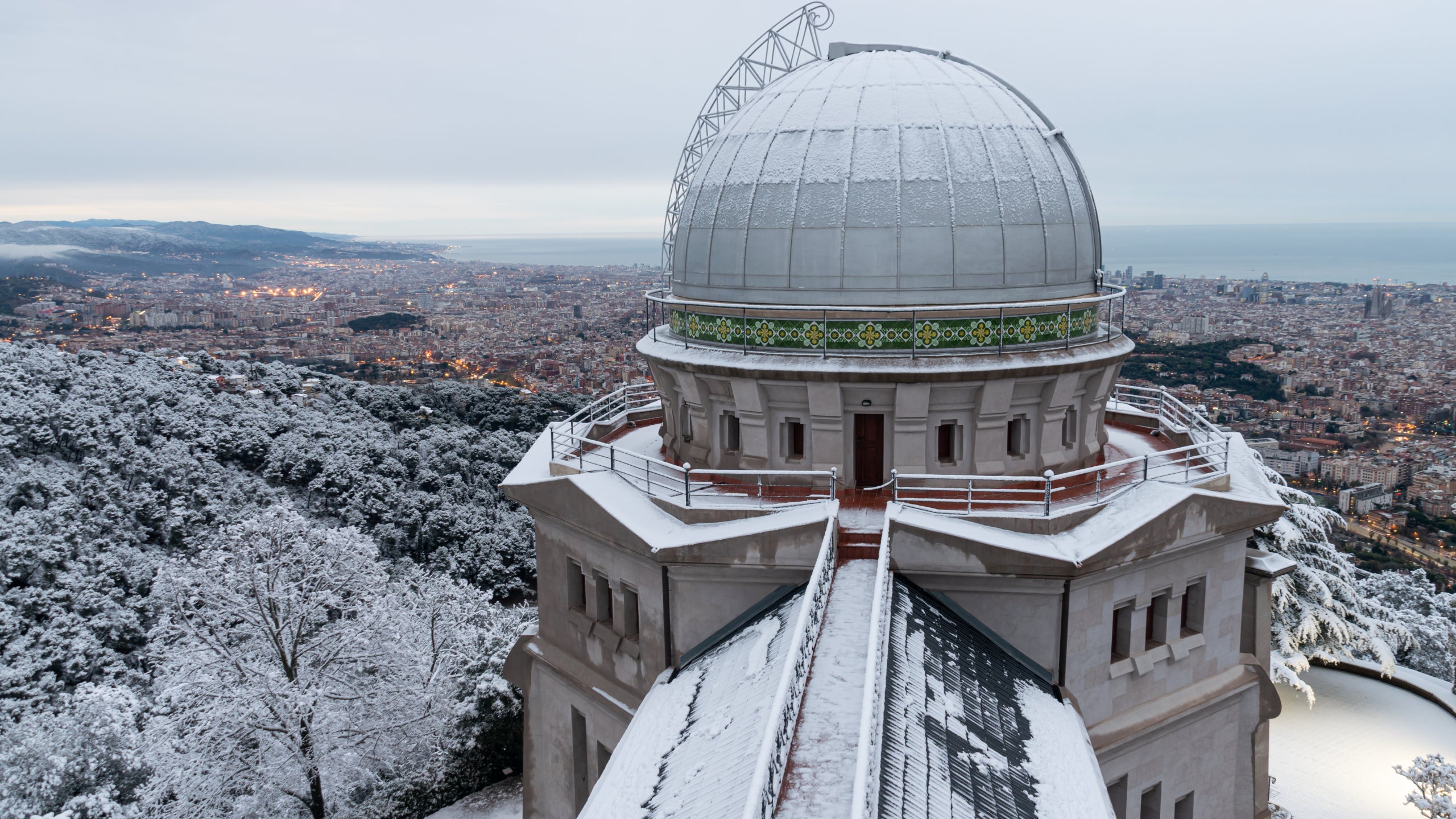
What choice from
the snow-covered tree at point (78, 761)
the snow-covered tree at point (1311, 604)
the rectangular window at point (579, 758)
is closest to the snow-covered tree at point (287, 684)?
the snow-covered tree at point (78, 761)

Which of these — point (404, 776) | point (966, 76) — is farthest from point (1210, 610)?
point (404, 776)

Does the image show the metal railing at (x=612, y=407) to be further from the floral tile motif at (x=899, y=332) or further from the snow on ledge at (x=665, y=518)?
the floral tile motif at (x=899, y=332)

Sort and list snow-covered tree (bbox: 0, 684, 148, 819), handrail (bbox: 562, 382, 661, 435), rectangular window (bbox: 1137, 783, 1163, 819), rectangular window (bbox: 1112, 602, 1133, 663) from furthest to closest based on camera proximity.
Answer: snow-covered tree (bbox: 0, 684, 148, 819)
handrail (bbox: 562, 382, 661, 435)
rectangular window (bbox: 1137, 783, 1163, 819)
rectangular window (bbox: 1112, 602, 1133, 663)

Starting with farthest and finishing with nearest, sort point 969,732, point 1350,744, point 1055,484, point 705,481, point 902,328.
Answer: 1. point 1350,744
2. point 705,481
3. point 1055,484
4. point 902,328
5. point 969,732

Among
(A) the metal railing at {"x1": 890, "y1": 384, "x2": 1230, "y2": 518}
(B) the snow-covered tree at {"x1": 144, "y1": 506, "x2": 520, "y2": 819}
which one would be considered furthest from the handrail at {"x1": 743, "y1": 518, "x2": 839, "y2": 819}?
(B) the snow-covered tree at {"x1": 144, "y1": 506, "x2": 520, "y2": 819}

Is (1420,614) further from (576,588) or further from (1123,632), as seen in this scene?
(576,588)

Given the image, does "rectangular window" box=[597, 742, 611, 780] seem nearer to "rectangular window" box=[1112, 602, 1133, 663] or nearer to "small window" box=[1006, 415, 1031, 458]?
"rectangular window" box=[1112, 602, 1133, 663]

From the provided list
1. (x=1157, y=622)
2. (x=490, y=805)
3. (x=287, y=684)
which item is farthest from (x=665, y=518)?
(x=490, y=805)
